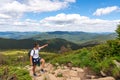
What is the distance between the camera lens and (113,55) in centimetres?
2186

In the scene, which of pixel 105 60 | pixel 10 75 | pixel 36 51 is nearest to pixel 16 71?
pixel 10 75

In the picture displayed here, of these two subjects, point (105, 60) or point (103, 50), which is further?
point (103, 50)

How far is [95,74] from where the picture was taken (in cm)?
2075

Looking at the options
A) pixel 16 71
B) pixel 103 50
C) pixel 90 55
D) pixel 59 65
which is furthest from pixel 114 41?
pixel 16 71

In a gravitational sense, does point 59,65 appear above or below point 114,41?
below

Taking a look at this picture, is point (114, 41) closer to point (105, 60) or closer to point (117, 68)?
point (105, 60)

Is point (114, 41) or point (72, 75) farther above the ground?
point (114, 41)

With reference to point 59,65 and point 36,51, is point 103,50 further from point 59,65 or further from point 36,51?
point 36,51

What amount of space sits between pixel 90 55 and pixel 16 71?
10.7 meters

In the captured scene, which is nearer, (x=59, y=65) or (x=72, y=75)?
(x=72, y=75)

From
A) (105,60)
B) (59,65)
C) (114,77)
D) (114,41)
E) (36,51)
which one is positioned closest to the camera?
(114,77)

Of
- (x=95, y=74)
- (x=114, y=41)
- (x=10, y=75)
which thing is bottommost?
(x=95, y=74)

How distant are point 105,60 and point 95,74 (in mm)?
1577

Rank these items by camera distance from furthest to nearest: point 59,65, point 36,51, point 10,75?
point 59,65
point 36,51
point 10,75
